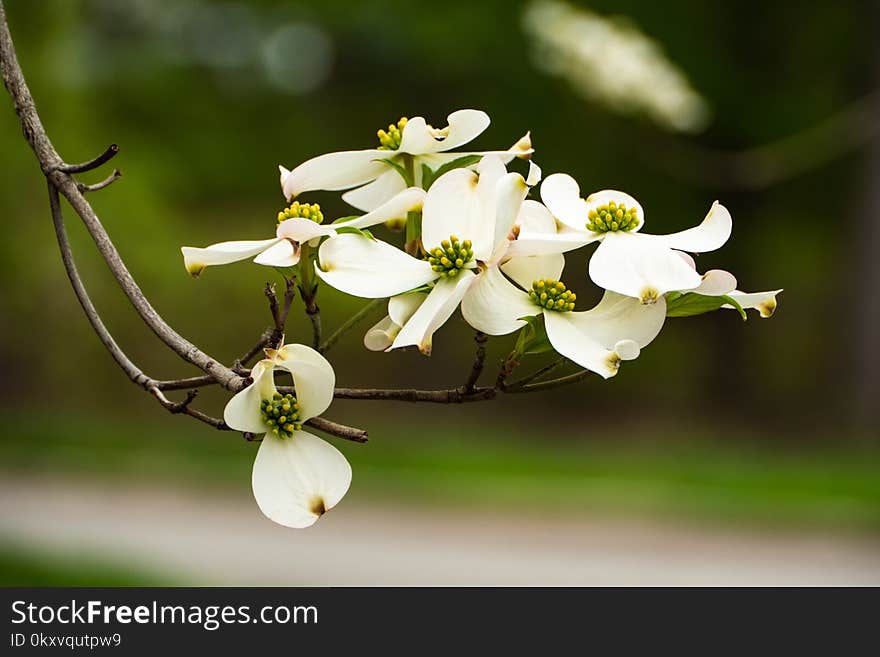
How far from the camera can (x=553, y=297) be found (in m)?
0.72

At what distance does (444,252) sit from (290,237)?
103 millimetres

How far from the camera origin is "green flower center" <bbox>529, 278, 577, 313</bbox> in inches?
28.3

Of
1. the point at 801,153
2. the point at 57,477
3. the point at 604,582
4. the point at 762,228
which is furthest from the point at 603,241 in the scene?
the point at 762,228

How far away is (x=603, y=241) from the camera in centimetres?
73

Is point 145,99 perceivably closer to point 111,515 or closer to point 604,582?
point 111,515

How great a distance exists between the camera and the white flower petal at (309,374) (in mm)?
690

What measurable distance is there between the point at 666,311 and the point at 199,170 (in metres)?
9.03

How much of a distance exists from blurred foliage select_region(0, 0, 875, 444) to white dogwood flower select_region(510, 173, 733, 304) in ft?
20.8

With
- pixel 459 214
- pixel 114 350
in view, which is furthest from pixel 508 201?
pixel 114 350

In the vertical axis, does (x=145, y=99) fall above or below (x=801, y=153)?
above

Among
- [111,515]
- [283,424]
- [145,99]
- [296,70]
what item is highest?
[296,70]

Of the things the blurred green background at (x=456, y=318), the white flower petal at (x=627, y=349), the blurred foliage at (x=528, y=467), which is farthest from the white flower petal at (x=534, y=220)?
the blurred foliage at (x=528, y=467)

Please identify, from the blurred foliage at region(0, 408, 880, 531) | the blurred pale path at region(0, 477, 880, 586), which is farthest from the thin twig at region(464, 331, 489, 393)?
the blurred foliage at region(0, 408, 880, 531)

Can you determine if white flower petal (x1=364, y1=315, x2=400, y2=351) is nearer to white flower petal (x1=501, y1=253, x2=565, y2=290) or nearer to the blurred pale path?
white flower petal (x1=501, y1=253, x2=565, y2=290)
